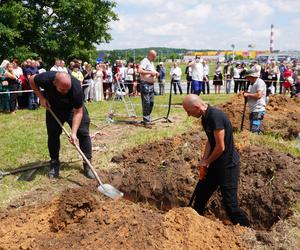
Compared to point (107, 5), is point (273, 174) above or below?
below

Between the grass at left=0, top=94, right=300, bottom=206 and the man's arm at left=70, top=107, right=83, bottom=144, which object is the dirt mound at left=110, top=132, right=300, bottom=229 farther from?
the man's arm at left=70, top=107, right=83, bottom=144

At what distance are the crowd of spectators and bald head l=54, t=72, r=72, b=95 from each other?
471 centimetres

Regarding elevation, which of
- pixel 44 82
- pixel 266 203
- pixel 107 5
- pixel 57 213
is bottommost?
pixel 266 203

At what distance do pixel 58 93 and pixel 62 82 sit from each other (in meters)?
0.57

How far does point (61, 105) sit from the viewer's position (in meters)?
6.46

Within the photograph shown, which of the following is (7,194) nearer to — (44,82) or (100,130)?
(44,82)

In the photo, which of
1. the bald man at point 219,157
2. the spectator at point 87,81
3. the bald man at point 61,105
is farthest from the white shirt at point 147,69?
the spectator at point 87,81

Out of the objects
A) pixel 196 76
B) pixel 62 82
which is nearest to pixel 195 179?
pixel 62 82

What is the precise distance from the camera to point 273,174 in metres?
6.42

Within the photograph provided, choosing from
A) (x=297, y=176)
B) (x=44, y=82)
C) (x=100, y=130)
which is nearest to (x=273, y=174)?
(x=297, y=176)

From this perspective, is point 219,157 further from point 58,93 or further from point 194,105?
point 58,93

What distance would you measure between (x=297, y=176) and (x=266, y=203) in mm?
718

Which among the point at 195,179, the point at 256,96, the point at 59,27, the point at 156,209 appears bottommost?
the point at 156,209

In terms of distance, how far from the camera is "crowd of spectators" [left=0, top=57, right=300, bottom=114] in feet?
42.1
